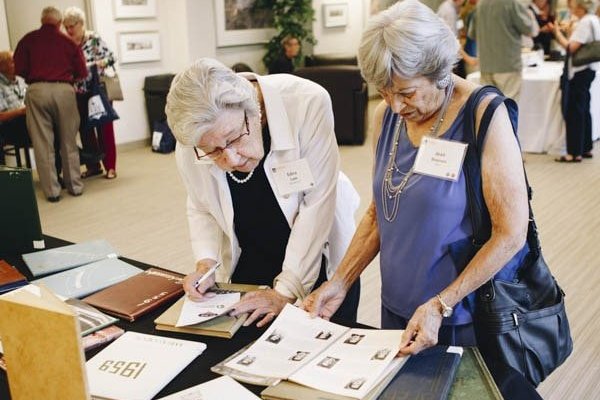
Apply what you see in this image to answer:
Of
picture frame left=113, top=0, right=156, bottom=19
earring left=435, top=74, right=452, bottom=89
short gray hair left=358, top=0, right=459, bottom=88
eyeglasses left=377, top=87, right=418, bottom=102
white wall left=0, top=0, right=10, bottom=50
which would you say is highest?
picture frame left=113, top=0, right=156, bottom=19

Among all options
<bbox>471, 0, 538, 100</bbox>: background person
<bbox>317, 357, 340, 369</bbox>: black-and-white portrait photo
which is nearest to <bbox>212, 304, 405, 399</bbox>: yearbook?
<bbox>317, 357, 340, 369</bbox>: black-and-white portrait photo

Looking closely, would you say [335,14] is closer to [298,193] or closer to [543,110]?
[543,110]

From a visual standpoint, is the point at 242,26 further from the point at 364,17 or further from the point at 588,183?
the point at 588,183

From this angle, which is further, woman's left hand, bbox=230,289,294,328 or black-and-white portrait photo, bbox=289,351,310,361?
woman's left hand, bbox=230,289,294,328

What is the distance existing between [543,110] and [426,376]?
5.88 metres

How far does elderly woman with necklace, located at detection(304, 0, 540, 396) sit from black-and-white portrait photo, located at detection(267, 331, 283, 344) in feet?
0.46

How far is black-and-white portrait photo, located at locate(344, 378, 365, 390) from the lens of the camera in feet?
4.01

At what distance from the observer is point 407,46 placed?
4.54 ft

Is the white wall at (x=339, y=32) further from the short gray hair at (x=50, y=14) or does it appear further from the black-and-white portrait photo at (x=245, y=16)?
the short gray hair at (x=50, y=14)

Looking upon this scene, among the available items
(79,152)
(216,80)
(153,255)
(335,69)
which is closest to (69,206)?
(79,152)

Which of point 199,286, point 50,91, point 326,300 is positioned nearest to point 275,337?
point 326,300

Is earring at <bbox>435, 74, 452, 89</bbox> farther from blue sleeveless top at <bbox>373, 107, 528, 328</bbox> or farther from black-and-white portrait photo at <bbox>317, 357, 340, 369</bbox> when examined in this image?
black-and-white portrait photo at <bbox>317, 357, 340, 369</bbox>

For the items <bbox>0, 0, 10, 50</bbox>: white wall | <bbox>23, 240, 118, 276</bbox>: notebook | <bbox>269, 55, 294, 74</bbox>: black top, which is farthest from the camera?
<bbox>269, 55, 294, 74</bbox>: black top

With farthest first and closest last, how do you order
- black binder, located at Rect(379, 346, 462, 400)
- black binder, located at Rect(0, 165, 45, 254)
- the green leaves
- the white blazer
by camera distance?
the green leaves < black binder, located at Rect(0, 165, 45, 254) < the white blazer < black binder, located at Rect(379, 346, 462, 400)
